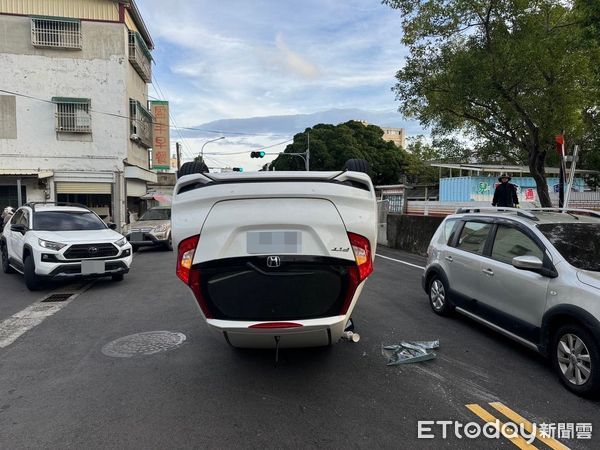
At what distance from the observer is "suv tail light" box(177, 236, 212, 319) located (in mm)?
3666

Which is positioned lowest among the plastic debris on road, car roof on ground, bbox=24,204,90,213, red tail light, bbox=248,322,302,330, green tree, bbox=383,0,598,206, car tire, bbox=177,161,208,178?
the plastic debris on road

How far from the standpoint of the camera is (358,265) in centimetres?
371

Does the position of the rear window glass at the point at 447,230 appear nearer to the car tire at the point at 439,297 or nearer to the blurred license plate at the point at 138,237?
the car tire at the point at 439,297

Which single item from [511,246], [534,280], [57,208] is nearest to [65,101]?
[57,208]

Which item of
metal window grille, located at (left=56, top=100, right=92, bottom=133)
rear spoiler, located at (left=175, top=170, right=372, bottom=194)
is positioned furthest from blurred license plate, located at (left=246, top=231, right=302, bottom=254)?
metal window grille, located at (left=56, top=100, right=92, bottom=133)

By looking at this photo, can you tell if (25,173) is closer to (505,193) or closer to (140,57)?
(140,57)

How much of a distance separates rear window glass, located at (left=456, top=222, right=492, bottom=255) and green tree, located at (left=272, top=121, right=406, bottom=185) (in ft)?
132

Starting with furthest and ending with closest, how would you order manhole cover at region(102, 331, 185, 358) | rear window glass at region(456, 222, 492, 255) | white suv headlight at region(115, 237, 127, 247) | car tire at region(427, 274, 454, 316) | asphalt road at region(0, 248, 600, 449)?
white suv headlight at region(115, 237, 127, 247), car tire at region(427, 274, 454, 316), rear window glass at region(456, 222, 492, 255), manhole cover at region(102, 331, 185, 358), asphalt road at region(0, 248, 600, 449)

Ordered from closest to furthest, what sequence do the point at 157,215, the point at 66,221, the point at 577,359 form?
the point at 577,359, the point at 66,221, the point at 157,215

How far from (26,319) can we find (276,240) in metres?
4.80

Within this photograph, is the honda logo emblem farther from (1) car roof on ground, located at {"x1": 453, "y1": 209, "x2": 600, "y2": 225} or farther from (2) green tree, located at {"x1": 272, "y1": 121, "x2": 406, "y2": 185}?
(2) green tree, located at {"x1": 272, "y1": 121, "x2": 406, "y2": 185}

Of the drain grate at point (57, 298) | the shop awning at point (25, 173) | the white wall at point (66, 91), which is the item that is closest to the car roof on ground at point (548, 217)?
the drain grate at point (57, 298)

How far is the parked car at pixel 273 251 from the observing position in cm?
360

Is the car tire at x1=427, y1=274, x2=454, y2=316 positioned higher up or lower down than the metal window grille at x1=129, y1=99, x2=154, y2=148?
lower down
